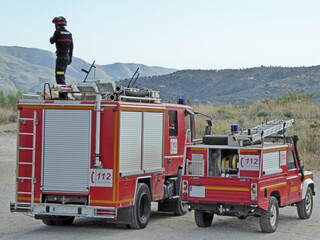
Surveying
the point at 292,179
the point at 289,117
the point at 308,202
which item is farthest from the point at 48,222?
the point at 289,117

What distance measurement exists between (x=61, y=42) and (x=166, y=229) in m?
5.13

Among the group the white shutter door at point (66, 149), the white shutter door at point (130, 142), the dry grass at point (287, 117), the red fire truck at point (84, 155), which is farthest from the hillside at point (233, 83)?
the white shutter door at point (66, 149)

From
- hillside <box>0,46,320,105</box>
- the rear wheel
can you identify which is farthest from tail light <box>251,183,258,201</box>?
hillside <box>0,46,320,105</box>

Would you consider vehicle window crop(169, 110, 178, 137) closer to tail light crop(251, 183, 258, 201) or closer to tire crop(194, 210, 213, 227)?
tire crop(194, 210, 213, 227)

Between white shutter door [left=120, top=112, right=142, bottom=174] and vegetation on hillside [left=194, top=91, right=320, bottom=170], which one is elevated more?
vegetation on hillside [left=194, top=91, right=320, bottom=170]

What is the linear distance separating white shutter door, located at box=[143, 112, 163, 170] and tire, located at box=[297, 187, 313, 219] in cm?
346

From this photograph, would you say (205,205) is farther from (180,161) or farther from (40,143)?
(40,143)

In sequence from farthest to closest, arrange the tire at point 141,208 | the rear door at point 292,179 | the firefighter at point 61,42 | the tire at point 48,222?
the firefighter at point 61,42 < the rear door at point 292,179 < the tire at point 48,222 < the tire at point 141,208

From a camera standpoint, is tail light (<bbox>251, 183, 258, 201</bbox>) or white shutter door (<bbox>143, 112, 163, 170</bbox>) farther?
white shutter door (<bbox>143, 112, 163, 170</bbox>)

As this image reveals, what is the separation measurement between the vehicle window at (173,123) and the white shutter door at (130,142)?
183cm

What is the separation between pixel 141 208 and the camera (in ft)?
41.1

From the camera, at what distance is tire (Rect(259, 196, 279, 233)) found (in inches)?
468

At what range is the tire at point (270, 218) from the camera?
11875mm

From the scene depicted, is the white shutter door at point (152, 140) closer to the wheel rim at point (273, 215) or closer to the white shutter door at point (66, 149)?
the white shutter door at point (66, 149)
